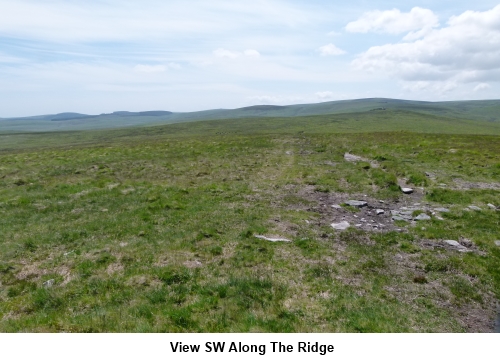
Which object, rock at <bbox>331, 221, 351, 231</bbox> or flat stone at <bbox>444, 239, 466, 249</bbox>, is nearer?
flat stone at <bbox>444, 239, 466, 249</bbox>

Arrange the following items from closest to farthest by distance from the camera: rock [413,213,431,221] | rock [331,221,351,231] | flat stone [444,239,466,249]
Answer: flat stone [444,239,466,249]
rock [331,221,351,231]
rock [413,213,431,221]

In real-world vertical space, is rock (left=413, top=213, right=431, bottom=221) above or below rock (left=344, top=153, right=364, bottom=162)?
below

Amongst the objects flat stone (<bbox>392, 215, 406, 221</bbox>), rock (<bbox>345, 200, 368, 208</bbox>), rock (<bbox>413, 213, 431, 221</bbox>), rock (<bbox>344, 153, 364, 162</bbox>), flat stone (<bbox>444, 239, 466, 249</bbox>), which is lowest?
flat stone (<bbox>444, 239, 466, 249</bbox>)

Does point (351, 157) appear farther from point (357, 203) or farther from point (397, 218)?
point (397, 218)

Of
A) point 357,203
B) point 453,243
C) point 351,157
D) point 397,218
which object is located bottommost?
point 453,243

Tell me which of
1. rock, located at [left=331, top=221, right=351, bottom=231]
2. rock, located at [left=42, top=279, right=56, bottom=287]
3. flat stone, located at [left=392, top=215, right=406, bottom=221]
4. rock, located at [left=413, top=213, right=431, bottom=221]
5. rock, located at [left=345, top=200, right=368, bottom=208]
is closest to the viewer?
rock, located at [left=42, top=279, right=56, bottom=287]

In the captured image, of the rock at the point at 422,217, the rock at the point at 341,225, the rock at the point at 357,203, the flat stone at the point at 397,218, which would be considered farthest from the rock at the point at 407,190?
the rock at the point at 341,225

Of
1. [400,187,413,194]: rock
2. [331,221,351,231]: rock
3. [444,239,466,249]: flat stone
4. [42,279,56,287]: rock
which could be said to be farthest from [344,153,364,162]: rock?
[42,279,56,287]: rock

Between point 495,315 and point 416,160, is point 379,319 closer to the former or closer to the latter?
point 495,315

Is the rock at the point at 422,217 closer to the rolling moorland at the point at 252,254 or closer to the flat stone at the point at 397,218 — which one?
the rolling moorland at the point at 252,254

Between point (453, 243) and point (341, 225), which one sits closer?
point (453, 243)

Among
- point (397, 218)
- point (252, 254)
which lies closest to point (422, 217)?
point (397, 218)

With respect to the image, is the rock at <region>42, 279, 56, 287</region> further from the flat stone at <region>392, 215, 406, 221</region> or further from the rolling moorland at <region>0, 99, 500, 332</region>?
the flat stone at <region>392, 215, 406, 221</region>
